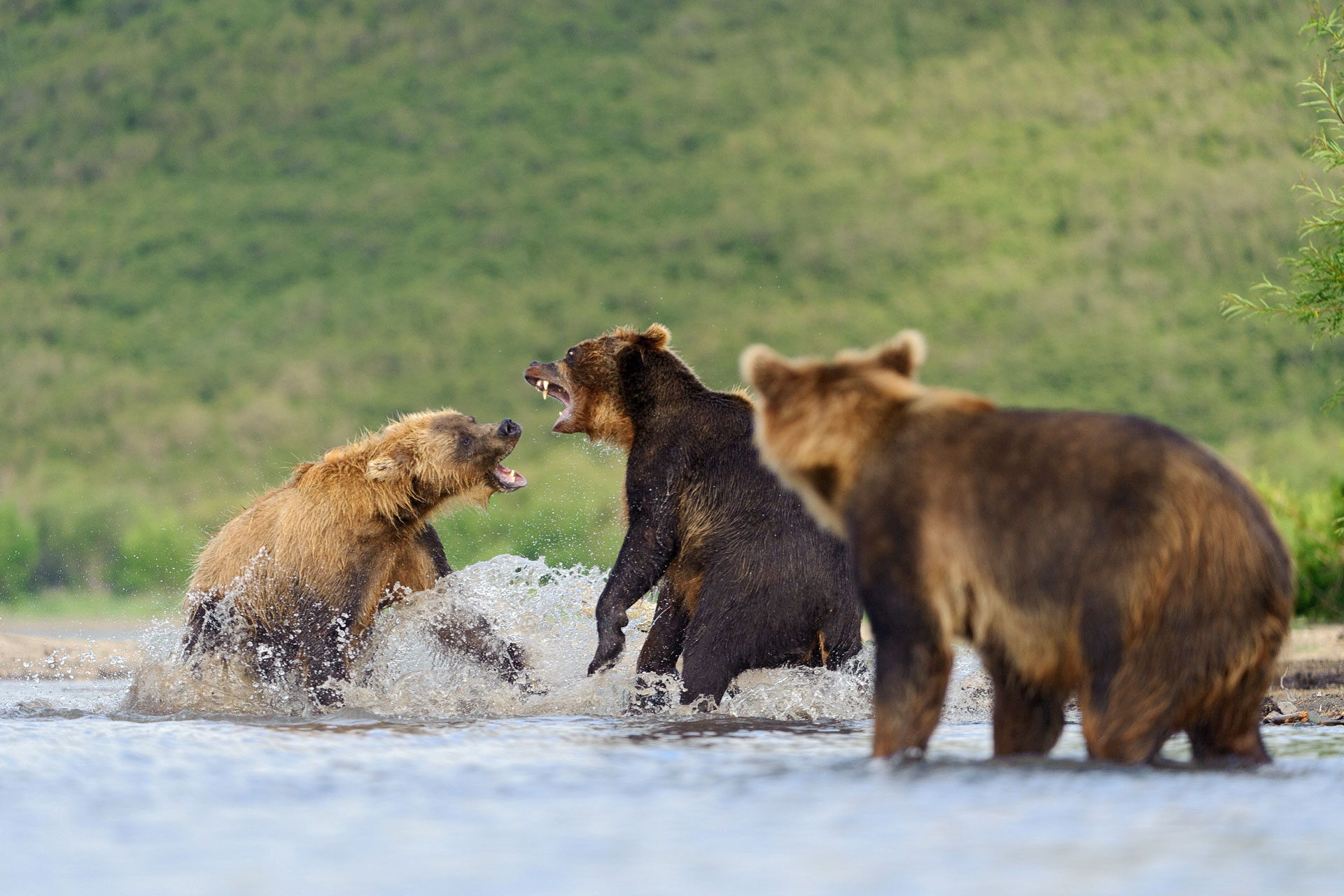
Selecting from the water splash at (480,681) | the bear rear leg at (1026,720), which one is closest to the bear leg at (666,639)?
the water splash at (480,681)

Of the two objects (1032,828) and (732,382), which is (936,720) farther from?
(732,382)

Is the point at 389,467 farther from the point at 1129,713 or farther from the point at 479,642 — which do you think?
the point at 1129,713

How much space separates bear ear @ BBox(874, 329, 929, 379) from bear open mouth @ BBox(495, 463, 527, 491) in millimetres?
3547

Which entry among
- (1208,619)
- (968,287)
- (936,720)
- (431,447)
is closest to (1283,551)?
(1208,619)

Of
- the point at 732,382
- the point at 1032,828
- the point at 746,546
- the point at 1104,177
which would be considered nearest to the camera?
the point at 1032,828

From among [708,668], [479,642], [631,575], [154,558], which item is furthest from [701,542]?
[154,558]

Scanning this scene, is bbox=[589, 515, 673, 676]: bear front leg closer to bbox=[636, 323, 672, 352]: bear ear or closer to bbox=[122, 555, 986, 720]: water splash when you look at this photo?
bbox=[122, 555, 986, 720]: water splash

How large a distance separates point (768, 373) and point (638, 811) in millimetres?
1307

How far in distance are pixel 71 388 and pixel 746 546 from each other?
42288 millimetres

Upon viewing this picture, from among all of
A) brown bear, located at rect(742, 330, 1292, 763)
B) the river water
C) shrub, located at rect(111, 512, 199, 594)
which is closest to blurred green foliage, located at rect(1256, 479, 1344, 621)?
the river water

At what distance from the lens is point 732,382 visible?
1633 inches

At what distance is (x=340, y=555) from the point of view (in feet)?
24.8

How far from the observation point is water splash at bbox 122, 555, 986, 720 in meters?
6.76

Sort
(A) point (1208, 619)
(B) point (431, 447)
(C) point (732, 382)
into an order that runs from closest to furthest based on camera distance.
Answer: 1. (A) point (1208, 619)
2. (B) point (431, 447)
3. (C) point (732, 382)
